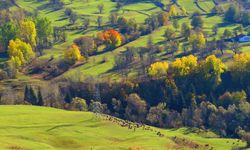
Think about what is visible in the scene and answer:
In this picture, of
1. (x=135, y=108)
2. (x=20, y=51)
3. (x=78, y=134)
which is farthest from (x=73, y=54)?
(x=78, y=134)

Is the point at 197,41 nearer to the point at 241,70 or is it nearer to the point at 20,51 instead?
the point at 241,70

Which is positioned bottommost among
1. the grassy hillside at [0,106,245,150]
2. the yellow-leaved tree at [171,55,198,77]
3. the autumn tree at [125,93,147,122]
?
the autumn tree at [125,93,147,122]

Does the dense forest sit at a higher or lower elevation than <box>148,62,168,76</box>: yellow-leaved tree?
lower

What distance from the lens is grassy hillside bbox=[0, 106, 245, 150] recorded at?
10638cm

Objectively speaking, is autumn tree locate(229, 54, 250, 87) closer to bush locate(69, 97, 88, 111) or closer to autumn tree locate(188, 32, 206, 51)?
autumn tree locate(188, 32, 206, 51)

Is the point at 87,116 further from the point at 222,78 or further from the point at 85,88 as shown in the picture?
the point at 222,78

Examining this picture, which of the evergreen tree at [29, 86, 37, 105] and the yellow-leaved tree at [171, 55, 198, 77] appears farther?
the yellow-leaved tree at [171, 55, 198, 77]

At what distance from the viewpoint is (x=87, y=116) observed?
12825 centimetres

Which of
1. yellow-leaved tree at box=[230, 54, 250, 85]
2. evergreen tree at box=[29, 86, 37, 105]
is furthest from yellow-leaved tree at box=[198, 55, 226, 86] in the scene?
evergreen tree at box=[29, 86, 37, 105]

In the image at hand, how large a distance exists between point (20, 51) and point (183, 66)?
69.5 metres

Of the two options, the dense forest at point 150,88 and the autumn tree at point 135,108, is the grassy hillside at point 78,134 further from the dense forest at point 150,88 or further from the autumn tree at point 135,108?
the autumn tree at point 135,108

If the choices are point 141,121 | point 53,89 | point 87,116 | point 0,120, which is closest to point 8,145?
point 0,120

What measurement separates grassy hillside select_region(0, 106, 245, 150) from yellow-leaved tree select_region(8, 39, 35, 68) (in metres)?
58.9

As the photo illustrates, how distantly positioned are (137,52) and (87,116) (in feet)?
237
